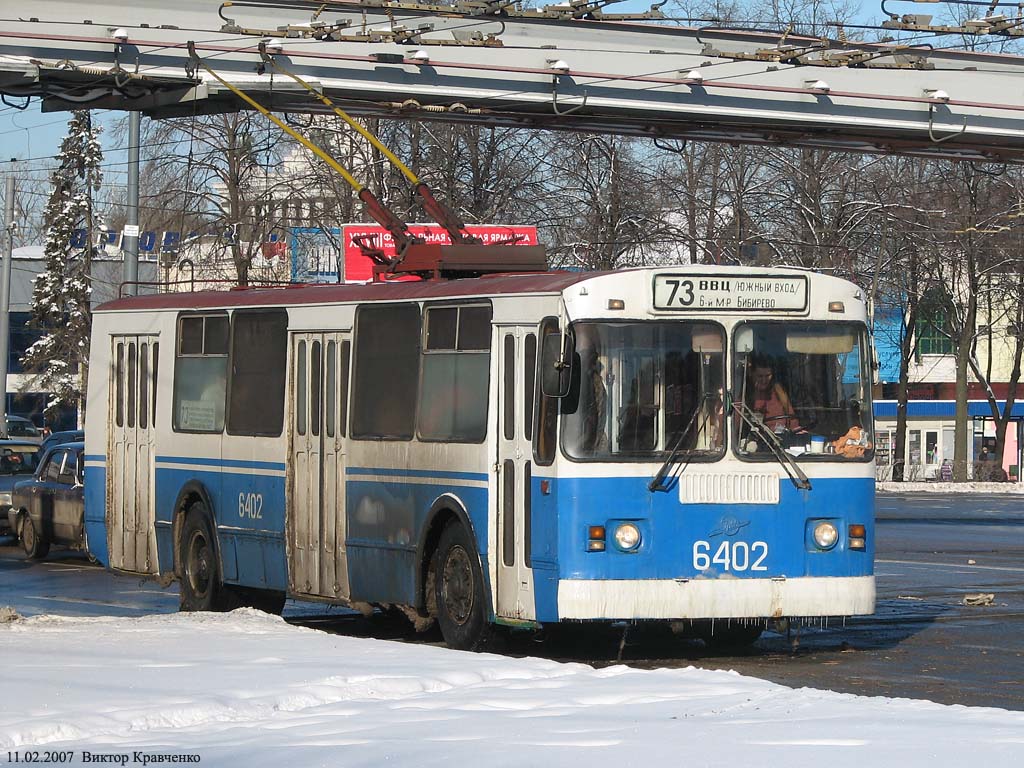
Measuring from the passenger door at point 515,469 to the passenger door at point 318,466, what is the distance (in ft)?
7.11

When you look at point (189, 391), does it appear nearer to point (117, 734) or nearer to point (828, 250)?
point (117, 734)

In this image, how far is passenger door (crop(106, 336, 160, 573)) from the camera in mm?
17750

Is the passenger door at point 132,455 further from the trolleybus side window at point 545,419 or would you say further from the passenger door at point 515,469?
the trolleybus side window at point 545,419

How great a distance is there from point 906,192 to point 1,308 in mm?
24826

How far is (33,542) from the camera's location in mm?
24859

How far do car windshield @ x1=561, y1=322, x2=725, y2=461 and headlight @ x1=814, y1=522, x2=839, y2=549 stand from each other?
35.4 inches

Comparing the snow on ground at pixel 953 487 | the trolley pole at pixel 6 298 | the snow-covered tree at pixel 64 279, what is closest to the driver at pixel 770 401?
the snow on ground at pixel 953 487

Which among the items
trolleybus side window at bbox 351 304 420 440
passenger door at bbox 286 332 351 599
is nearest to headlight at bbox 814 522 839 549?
trolleybus side window at bbox 351 304 420 440

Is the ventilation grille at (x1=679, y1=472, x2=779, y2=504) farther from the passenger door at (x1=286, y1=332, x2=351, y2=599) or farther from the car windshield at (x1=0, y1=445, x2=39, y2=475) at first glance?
the car windshield at (x1=0, y1=445, x2=39, y2=475)

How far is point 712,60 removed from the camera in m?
27.2

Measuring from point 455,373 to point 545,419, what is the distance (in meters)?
1.29

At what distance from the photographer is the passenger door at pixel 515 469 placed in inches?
508

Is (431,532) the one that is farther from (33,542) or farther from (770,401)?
(33,542)

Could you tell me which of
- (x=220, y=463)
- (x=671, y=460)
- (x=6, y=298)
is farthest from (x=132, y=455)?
(x=6, y=298)
